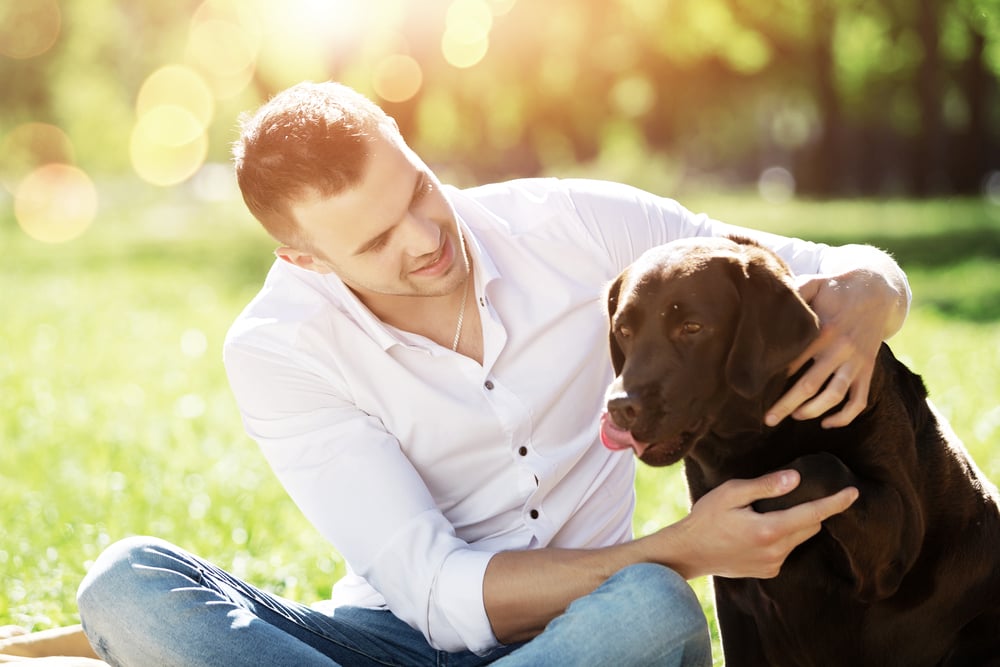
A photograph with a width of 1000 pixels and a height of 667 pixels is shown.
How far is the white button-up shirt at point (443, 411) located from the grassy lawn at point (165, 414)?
138 centimetres

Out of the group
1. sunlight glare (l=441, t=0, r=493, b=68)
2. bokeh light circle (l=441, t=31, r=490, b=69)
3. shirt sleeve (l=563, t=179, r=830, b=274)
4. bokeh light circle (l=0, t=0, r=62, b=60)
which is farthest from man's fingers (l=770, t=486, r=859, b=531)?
bokeh light circle (l=0, t=0, r=62, b=60)

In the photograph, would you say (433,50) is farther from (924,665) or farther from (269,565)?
A: (924,665)

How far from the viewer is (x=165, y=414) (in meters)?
8.45

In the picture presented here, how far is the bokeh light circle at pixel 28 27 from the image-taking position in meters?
35.7

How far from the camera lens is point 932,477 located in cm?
323

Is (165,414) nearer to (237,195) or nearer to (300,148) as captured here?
(300,148)

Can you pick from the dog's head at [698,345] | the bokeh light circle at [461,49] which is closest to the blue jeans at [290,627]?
the dog's head at [698,345]

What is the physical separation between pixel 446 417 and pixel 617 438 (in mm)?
766

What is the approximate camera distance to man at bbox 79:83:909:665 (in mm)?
3035

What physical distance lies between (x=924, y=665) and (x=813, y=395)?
3.04 feet

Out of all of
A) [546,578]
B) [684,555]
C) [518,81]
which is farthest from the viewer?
[518,81]

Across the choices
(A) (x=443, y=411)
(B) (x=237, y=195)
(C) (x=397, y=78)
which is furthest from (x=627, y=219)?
(B) (x=237, y=195)

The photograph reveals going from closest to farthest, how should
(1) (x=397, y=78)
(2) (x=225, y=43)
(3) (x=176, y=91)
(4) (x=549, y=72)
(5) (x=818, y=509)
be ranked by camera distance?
(5) (x=818, y=509)
(1) (x=397, y=78)
(2) (x=225, y=43)
(4) (x=549, y=72)
(3) (x=176, y=91)

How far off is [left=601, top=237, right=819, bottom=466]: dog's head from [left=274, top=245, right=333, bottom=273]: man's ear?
1013mm
